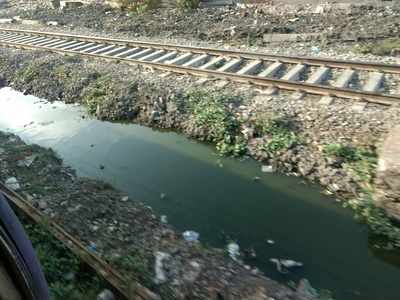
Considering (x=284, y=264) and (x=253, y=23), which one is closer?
(x=284, y=264)

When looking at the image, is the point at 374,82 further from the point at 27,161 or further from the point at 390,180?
the point at 27,161

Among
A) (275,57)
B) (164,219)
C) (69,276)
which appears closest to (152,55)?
(275,57)

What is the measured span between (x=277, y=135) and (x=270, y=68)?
2.32 meters

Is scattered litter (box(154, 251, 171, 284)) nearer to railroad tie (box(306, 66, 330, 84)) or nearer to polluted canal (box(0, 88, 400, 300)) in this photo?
polluted canal (box(0, 88, 400, 300))

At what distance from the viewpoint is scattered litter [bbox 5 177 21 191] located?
521 centimetres

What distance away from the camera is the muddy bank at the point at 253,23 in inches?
385

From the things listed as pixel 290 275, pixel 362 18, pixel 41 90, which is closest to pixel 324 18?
pixel 362 18

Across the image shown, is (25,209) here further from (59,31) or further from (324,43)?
(59,31)

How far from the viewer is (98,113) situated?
7836 millimetres

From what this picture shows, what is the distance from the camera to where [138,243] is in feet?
13.8

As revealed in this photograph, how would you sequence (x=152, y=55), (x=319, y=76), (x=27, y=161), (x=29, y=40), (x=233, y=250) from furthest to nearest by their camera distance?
(x=29, y=40) < (x=152, y=55) < (x=319, y=76) < (x=27, y=161) < (x=233, y=250)

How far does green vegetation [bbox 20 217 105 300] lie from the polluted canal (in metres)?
1.56

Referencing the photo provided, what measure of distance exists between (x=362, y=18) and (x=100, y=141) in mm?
7976

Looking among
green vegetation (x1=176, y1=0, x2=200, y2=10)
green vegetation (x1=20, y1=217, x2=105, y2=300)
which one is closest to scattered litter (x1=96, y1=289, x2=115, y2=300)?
green vegetation (x1=20, y1=217, x2=105, y2=300)
